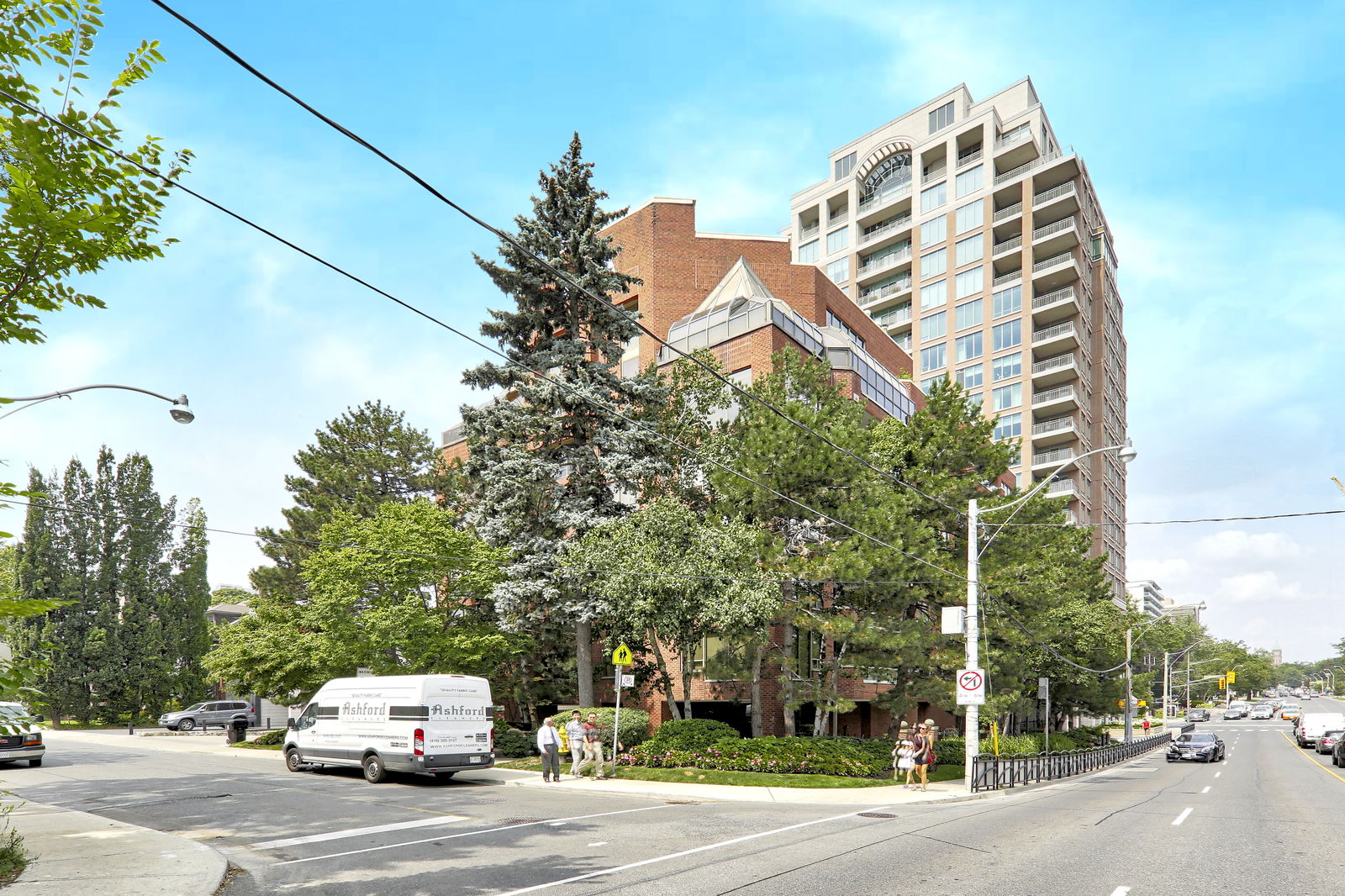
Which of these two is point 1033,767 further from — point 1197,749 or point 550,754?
point 1197,749

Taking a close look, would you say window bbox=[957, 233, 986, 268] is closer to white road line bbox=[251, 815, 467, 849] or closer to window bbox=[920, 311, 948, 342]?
window bbox=[920, 311, 948, 342]

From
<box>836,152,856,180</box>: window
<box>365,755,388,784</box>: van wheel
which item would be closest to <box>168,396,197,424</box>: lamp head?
<box>365,755,388,784</box>: van wheel

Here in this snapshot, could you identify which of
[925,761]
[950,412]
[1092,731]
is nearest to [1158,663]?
[1092,731]

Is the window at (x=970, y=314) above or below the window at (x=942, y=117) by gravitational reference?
below

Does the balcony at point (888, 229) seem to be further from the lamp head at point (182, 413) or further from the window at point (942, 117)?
the lamp head at point (182, 413)

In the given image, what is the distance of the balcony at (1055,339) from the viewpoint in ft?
251

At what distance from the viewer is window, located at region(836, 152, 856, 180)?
9431cm

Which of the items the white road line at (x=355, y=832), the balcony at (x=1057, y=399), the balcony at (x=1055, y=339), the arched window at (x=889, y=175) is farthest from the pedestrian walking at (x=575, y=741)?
the arched window at (x=889, y=175)

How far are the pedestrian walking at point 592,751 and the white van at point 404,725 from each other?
7.88 ft

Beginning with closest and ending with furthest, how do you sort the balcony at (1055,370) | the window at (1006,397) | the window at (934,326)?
the balcony at (1055,370), the window at (1006,397), the window at (934,326)

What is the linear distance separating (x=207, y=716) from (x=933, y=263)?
7007 cm

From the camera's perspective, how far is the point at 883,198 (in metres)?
90.5

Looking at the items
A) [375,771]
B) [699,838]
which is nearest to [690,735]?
[375,771]

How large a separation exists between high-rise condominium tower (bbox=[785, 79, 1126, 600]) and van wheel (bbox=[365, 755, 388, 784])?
6663cm
